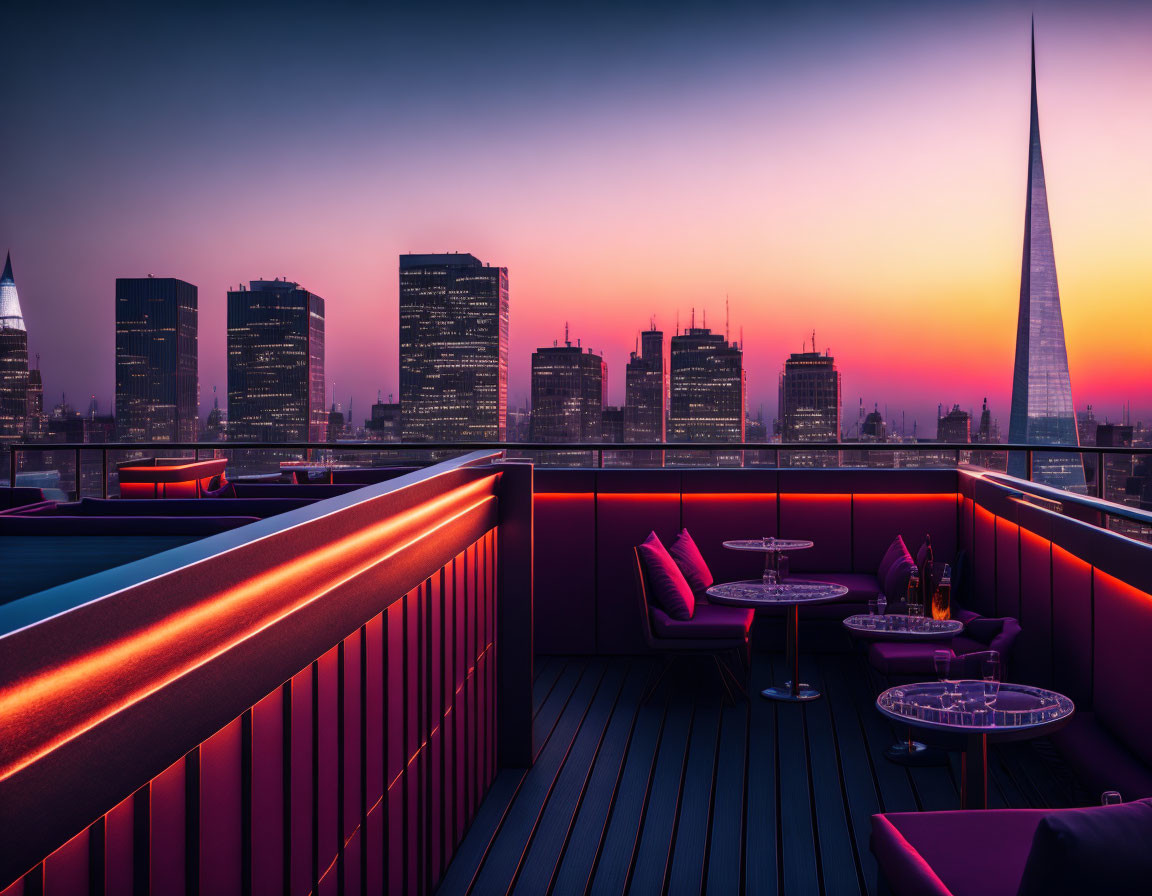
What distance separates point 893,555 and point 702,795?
3032 mm

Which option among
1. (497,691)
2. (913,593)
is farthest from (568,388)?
(497,691)

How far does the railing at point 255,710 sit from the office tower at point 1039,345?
754 inches

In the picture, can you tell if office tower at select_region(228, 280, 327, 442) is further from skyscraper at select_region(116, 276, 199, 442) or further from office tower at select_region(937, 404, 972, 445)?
office tower at select_region(937, 404, 972, 445)

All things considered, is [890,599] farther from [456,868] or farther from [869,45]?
[869,45]

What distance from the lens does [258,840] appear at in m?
1.72

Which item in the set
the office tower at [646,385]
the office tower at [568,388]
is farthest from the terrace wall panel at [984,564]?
the office tower at [568,388]

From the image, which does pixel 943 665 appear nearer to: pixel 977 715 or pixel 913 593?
pixel 977 715

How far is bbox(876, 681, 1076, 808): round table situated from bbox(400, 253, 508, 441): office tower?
15.6 m

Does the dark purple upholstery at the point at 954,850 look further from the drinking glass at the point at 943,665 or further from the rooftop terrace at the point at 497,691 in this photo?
the drinking glass at the point at 943,665

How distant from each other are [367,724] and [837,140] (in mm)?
12065

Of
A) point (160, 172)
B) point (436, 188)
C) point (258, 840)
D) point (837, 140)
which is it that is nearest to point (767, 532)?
point (258, 840)

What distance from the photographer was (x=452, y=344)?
2270cm

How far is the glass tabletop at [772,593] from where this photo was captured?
544 cm

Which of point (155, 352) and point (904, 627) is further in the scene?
point (155, 352)
